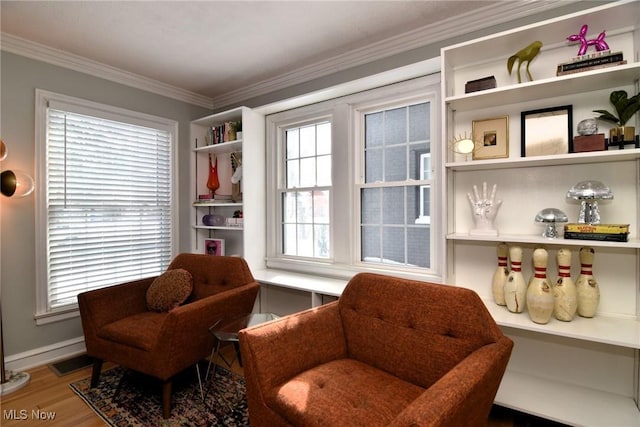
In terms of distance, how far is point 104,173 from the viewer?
301 centimetres

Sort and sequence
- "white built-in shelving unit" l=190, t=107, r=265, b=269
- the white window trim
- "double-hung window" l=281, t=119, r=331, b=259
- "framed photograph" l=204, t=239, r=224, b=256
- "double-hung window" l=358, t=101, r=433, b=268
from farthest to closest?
"framed photograph" l=204, t=239, r=224, b=256
"white built-in shelving unit" l=190, t=107, r=265, b=269
"double-hung window" l=281, t=119, r=331, b=259
"double-hung window" l=358, t=101, r=433, b=268
the white window trim

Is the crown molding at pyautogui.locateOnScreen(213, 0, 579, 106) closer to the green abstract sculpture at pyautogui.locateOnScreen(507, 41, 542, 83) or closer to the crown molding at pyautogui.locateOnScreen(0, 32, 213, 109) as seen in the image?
the green abstract sculpture at pyautogui.locateOnScreen(507, 41, 542, 83)

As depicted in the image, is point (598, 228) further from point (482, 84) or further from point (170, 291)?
point (170, 291)

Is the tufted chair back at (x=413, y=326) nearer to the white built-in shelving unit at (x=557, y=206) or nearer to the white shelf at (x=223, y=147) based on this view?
the white built-in shelving unit at (x=557, y=206)

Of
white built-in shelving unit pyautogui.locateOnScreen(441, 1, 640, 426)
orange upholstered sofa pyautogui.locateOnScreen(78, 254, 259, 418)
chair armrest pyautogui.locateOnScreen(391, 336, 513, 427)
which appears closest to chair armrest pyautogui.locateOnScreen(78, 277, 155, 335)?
orange upholstered sofa pyautogui.locateOnScreen(78, 254, 259, 418)

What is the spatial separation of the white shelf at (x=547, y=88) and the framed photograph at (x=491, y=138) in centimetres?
12

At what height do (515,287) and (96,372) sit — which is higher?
(515,287)

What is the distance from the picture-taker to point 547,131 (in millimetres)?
1872

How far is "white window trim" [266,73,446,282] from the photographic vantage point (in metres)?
2.40

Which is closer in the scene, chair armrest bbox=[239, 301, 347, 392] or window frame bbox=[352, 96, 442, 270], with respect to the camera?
chair armrest bbox=[239, 301, 347, 392]

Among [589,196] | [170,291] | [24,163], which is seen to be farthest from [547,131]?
[24,163]

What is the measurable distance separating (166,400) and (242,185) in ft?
6.10

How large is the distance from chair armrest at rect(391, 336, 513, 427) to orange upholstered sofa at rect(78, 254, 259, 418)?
1454 millimetres

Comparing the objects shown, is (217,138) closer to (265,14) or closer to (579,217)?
(265,14)
